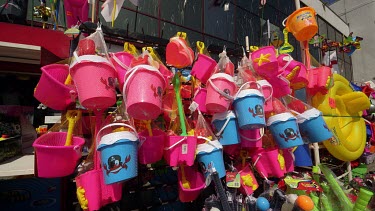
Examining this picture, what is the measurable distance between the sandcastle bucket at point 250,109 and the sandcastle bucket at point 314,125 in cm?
45

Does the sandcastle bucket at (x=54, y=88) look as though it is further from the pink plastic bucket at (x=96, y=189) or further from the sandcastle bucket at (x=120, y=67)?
the pink plastic bucket at (x=96, y=189)

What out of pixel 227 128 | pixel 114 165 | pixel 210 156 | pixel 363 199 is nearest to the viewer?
pixel 114 165

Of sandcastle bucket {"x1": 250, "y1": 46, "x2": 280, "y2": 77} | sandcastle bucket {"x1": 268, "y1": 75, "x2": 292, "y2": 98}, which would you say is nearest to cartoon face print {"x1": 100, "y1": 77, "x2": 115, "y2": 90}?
sandcastle bucket {"x1": 250, "y1": 46, "x2": 280, "y2": 77}

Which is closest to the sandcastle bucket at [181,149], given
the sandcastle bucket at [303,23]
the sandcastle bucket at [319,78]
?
the sandcastle bucket at [319,78]

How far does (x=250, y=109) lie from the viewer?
1135 mm

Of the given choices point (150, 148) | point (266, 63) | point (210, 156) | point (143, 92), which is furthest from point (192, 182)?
point (266, 63)

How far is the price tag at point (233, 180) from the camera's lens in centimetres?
121

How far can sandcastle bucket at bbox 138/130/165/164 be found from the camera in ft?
3.32

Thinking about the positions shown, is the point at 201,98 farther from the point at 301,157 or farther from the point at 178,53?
the point at 301,157

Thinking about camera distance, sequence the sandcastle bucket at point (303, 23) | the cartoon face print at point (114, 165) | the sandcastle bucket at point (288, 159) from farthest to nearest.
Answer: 1. the sandcastle bucket at point (303, 23)
2. the sandcastle bucket at point (288, 159)
3. the cartoon face print at point (114, 165)

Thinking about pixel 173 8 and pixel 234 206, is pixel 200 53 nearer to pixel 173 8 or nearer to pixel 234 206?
pixel 234 206

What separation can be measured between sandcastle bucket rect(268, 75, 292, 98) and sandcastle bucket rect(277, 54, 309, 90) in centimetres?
7

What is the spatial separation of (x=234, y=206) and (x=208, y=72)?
2.36 ft

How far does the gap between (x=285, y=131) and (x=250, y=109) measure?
0.29 metres
